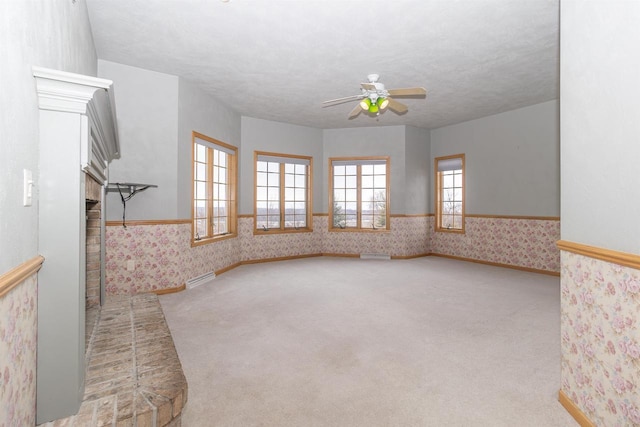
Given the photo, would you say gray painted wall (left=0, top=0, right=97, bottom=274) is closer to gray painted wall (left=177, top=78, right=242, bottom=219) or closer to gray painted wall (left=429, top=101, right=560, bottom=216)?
gray painted wall (left=177, top=78, right=242, bottom=219)

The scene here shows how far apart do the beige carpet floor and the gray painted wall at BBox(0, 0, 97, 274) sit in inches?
50.7

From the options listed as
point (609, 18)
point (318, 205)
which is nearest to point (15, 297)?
point (609, 18)

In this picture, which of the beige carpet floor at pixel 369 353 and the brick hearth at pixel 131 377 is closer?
the brick hearth at pixel 131 377

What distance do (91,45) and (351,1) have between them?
2640mm

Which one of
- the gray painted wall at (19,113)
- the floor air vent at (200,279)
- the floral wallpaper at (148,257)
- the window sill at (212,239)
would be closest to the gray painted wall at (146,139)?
the floral wallpaper at (148,257)

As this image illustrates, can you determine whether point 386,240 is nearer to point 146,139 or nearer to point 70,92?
point 146,139

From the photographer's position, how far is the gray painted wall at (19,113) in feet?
3.73

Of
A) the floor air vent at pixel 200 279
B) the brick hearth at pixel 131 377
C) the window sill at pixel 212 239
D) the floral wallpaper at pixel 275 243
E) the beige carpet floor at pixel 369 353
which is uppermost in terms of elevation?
the window sill at pixel 212 239

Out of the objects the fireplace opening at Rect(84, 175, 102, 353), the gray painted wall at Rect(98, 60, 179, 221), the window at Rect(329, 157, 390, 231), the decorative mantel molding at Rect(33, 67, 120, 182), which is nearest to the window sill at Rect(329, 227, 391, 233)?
the window at Rect(329, 157, 390, 231)

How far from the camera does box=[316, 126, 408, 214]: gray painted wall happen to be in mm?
7340

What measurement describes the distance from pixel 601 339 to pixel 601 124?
1.05 m

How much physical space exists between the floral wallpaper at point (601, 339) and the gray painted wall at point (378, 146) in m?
5.44

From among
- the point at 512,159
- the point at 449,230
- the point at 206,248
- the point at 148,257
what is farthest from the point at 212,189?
the point at 512,159

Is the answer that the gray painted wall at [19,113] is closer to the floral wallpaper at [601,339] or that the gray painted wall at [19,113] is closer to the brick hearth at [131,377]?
the brick hearth at [131,377]
